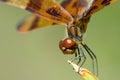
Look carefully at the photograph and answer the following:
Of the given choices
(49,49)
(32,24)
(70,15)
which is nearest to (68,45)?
(70,15)

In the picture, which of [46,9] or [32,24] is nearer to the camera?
[46,9]

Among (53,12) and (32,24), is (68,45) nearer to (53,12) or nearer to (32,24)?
(53,12)

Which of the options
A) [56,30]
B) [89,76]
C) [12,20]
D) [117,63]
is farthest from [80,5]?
[12,20]

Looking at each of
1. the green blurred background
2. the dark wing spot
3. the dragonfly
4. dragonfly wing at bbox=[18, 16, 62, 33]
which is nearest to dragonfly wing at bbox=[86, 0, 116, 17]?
the dragonfly

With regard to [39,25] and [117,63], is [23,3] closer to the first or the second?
[39,25]

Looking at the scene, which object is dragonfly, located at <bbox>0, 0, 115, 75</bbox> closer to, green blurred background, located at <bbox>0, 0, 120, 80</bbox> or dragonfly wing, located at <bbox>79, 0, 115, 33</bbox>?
dragonfly wing, located at <bbox>79, 0, 115, 33</bbox>

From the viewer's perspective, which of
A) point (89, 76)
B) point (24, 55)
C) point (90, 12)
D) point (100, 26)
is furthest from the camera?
point (24, 55)
